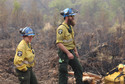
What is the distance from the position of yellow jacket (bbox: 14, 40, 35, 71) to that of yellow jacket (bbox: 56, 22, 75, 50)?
707 mm

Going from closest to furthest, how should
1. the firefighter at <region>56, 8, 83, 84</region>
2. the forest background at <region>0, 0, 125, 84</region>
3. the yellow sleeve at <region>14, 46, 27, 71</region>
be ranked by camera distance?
the yellow sleeve at <region>14, 46, 27, 71</region>
the firefighter at <region>56, 8, 83, 84</region>
the forest background at <region>0, 0, 125, 84</region>

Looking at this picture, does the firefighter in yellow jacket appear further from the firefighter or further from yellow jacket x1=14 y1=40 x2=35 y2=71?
the firefighter

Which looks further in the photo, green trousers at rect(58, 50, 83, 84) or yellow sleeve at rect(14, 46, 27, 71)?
green trousers at rect(58, 50, 83, 84)

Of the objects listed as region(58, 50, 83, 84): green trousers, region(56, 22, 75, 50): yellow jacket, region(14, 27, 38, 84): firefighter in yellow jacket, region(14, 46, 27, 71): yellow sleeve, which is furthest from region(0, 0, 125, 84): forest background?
region(14, 46, 27, 71): yellow sleeve

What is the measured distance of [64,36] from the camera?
355 centimetres

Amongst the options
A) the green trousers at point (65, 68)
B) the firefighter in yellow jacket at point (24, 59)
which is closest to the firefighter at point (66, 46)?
the green trousers at point (65, 68)

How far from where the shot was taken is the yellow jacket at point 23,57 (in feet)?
9.45

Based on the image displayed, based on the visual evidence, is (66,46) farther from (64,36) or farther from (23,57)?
(23,57)

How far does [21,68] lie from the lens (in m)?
2.90

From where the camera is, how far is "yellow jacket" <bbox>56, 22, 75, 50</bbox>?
348 centimetres

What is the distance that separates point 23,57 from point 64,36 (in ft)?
3.47

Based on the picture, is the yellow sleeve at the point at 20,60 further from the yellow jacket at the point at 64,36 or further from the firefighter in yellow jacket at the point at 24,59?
the yellow jacket at the point at 64,36

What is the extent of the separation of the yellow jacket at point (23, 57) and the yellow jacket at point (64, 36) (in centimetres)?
71

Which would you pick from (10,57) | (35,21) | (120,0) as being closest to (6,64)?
(10,57)
